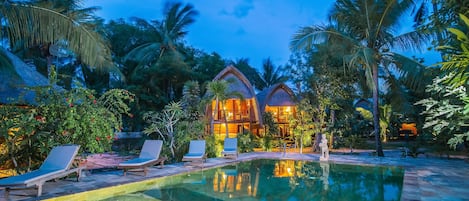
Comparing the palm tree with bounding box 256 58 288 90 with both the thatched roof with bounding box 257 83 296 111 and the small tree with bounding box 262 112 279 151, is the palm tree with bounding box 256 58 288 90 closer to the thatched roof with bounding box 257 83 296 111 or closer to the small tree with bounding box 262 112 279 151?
the thatched roof with bounding box 257 83 296 111

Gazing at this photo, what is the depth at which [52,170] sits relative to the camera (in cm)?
629

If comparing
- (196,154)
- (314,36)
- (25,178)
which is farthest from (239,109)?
(25,178)

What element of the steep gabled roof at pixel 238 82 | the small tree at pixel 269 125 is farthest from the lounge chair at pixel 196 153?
the small tree at pixel 269 125

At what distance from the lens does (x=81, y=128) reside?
7219 millimetres

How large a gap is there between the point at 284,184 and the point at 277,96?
1431 cm

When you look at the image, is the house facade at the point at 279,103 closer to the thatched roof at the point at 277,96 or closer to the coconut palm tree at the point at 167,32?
the thatched roof at the point at 277,96

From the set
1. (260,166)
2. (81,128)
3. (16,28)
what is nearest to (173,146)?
(260,166)

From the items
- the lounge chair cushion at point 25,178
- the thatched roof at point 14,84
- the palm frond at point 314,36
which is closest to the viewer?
the lounge chair cushion at point 25,178

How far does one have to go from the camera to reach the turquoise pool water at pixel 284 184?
265 inches

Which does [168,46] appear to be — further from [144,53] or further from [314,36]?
[314,36]

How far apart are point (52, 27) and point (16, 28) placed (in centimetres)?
63

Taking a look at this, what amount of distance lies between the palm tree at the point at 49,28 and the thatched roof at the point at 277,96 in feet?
49.0

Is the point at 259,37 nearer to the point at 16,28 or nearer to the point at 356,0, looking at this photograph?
the point at 356,0

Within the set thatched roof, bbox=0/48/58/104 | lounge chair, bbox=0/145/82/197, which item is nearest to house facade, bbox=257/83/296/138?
thatched roof, bbox=0/48/58/104
